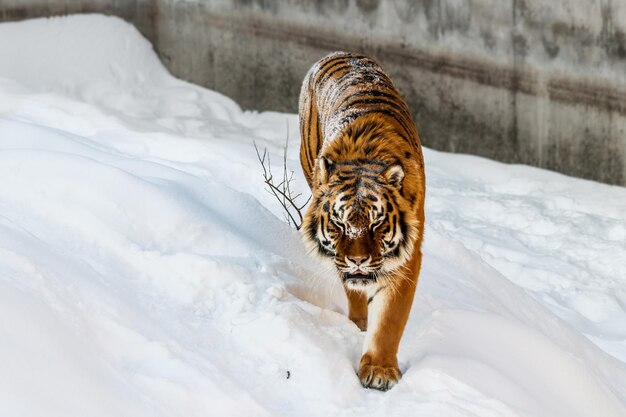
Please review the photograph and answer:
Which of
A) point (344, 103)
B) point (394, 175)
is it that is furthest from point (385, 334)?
point (344, 103)

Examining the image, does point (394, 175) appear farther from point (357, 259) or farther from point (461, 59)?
point (461, 59)

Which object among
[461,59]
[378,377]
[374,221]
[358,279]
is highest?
[374,221]

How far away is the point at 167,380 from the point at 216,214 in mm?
1435

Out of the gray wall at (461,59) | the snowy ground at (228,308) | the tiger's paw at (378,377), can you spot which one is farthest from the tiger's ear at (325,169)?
the gray wall at (461,59)

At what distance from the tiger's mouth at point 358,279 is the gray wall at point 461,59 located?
4.31m

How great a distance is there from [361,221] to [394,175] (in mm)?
212

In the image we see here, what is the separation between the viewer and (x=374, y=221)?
3676 millimetres

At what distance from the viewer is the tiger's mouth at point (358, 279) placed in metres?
3.66

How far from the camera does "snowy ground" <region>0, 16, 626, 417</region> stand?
346cm

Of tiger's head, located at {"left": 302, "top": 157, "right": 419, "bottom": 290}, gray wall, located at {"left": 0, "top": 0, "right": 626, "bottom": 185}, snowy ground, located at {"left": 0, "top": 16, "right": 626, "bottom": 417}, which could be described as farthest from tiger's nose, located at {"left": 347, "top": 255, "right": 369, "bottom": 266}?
gray wall, located at {"left": 0, "top": 0, "right": 626, "bottom": 185}

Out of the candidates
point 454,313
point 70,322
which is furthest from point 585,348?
point 70,322

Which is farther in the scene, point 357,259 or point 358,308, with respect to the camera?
point 358,308

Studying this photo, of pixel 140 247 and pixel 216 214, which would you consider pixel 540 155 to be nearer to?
pixel 216 214

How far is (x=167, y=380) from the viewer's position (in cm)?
347
